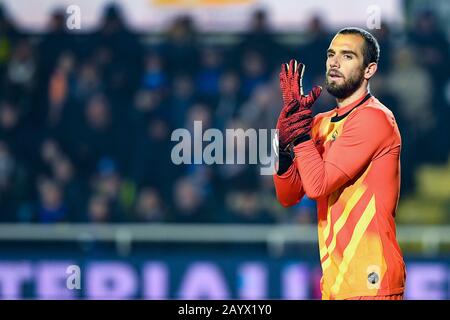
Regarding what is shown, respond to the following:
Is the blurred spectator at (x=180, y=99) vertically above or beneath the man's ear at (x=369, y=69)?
above

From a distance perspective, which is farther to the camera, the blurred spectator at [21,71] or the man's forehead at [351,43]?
the blurred spectator at [21,71]

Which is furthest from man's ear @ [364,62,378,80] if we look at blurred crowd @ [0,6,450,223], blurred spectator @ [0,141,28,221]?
blurred spectator @ [0,141,28,221]

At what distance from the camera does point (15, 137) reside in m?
12.2

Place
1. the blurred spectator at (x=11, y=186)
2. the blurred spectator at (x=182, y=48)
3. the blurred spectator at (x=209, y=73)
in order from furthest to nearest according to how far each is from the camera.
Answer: the blurred spectator at (x=182, y=48) → the blurred spectator at (x=209, y=73) → the blurred spectator at (x=11, y=186)

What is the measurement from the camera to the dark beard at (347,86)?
16.8ft

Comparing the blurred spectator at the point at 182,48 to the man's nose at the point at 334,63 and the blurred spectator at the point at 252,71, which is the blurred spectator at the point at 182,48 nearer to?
the blurred spectator at the point at 252,71

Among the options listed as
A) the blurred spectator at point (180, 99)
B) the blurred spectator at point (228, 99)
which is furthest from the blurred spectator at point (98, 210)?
the blurred spectator at point (228, 99)

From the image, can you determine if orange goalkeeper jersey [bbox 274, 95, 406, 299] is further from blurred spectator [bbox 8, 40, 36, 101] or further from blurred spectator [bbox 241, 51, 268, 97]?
blurred spectator [bbox 8, 40, 36, 101]

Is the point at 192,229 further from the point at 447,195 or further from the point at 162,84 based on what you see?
the point at 447,195

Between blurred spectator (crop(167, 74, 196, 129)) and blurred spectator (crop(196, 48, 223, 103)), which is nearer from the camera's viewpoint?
blurred spectator (crop(167, 74, 196, 129))

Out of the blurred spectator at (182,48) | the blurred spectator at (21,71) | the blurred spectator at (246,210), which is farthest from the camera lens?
the blurred spectator at (21,71)

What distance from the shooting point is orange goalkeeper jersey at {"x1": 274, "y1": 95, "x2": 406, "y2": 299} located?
4996mm

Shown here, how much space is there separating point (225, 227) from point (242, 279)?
1.76 feet
